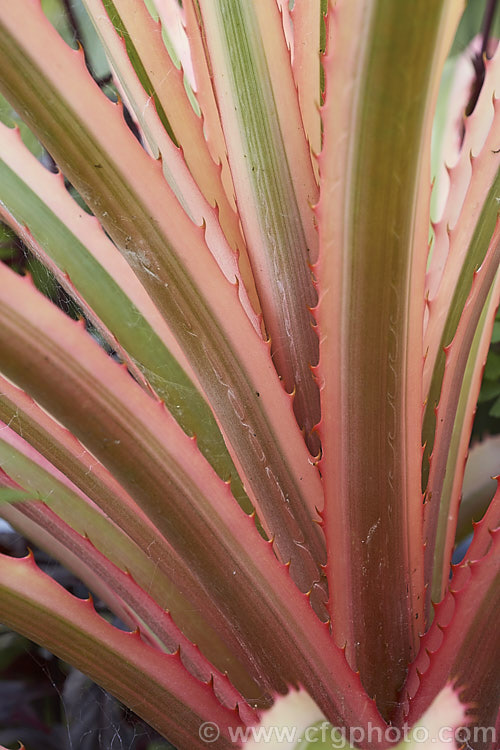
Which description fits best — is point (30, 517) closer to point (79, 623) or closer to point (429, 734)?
point (79, 623)

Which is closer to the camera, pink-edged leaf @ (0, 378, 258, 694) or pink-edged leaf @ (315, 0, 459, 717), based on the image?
pink-edged leaf @ (315, 0, 459, 717)

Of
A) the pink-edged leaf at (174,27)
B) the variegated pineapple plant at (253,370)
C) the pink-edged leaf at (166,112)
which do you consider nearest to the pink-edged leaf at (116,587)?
the variegated pineapple plant at (253,370)

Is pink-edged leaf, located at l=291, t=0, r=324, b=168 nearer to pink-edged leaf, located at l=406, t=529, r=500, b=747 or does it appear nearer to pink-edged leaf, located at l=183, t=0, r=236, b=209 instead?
pink-edged leaf, located at l=183, t=0, r=236, b=209

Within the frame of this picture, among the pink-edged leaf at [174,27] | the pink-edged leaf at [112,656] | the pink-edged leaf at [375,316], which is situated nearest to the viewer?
the pink-edged leaf at [375,316]

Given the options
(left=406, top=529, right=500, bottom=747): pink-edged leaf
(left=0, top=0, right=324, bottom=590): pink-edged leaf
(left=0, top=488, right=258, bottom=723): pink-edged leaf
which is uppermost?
(left=0, top=0, right=324, bottom=590): pink-edged leaf

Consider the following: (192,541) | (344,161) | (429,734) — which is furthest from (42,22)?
(429,734)

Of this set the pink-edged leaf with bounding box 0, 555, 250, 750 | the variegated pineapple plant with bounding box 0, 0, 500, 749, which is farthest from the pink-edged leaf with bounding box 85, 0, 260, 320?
the pink-edged leaf with bounding box 0, 555, 250, 750

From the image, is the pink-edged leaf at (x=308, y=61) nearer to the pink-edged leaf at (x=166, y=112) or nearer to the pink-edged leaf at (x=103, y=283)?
the pink-edged leaf at (x=166, y=112)
